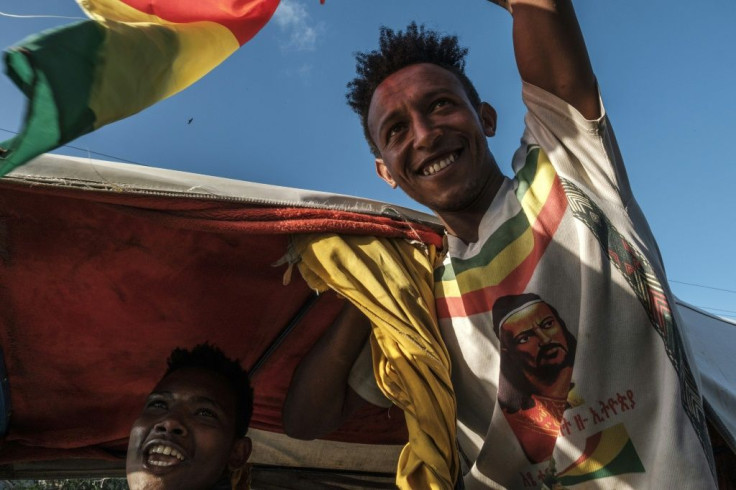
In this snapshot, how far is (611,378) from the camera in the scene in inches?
58.6

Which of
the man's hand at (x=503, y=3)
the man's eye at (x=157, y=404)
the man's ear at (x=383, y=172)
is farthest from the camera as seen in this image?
the man's ear at (x=383, y=172)

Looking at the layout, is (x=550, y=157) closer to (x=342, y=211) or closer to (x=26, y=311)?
(x=342, y=211)

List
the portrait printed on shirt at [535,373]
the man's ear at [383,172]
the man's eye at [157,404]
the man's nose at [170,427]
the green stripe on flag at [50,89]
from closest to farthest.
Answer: the green stripe on flag at [50,89] → the portrait printed on shirt at [535,373] → the man's nose at [170,427] → the man's eye at [157,404] → the man's ear at [383,172]

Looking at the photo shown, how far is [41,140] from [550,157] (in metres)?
1.28

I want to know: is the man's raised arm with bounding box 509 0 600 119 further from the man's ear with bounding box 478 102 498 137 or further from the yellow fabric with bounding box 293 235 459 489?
the yellow fabric with bounding box 293 235 459 489

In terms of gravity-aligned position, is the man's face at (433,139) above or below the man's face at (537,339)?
above

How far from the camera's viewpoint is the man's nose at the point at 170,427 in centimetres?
183

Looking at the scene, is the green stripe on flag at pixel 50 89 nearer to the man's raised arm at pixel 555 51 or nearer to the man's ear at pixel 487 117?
the man's raised arm at pixel 555 51

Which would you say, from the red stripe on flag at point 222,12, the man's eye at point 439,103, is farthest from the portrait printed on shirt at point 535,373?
the red stripe on flag at point 222,12

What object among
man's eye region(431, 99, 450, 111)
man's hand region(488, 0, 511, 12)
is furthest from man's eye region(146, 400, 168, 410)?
man's hand region(488, 0, 511, 12)

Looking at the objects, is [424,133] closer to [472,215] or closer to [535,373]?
[472,215]

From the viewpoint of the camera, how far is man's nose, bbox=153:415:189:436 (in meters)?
1.83

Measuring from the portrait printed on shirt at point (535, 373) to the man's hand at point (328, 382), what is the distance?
0.55 metres

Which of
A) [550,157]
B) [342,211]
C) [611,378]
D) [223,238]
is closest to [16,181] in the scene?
[223,238]
